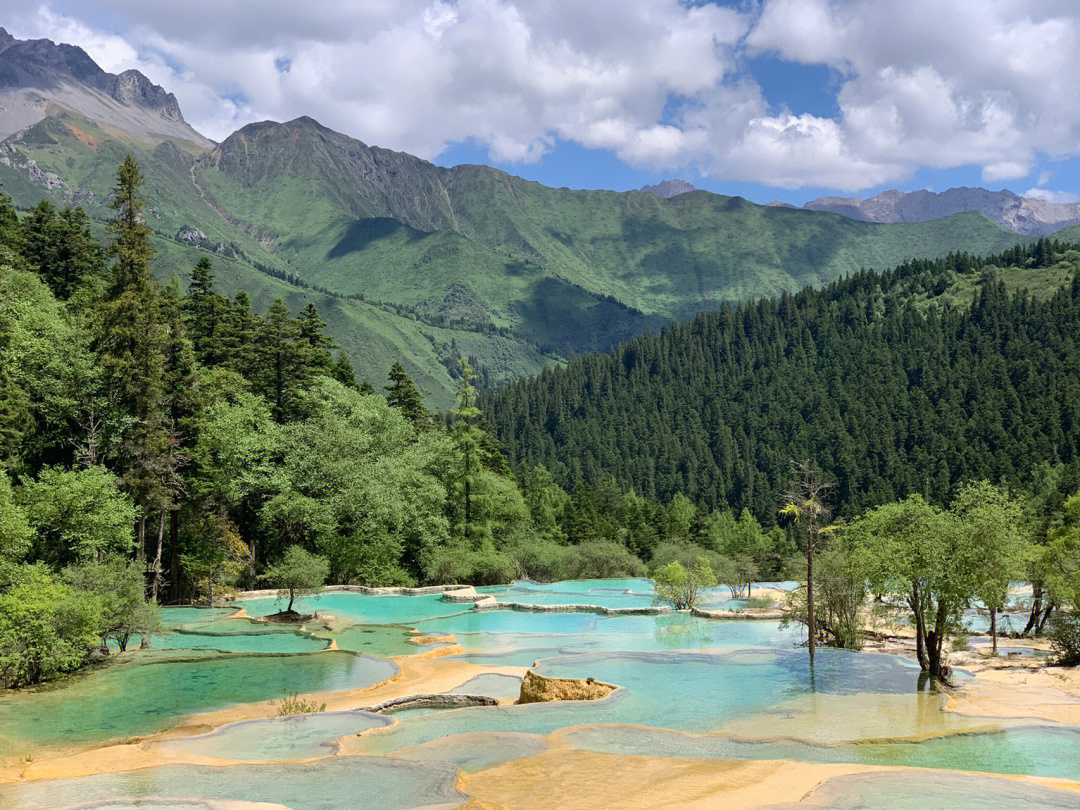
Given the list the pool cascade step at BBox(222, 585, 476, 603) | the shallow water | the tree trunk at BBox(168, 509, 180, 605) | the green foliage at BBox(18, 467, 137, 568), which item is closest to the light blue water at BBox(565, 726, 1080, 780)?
the shallow water

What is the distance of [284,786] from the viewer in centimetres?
1775

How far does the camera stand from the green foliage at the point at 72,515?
116 ft

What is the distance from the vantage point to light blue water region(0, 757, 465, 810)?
16.7 m

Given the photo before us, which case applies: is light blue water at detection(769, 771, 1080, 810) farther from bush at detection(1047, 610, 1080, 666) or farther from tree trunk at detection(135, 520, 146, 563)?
tree trunk at detection(135, 520, 146, 563)

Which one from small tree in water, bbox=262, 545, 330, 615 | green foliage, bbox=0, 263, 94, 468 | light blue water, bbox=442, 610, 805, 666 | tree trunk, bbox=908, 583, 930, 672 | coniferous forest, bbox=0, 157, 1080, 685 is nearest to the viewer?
tree trunk, bbox=908, 583, 930, 672

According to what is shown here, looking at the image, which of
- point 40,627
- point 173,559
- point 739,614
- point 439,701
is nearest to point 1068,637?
point 739,614

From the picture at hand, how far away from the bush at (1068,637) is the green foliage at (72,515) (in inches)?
1739

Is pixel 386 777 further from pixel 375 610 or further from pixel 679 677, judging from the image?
pixel 375 610

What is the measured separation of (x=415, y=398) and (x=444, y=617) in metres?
40.2

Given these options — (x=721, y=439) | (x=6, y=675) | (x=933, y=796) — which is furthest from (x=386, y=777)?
(x=721, y=439)

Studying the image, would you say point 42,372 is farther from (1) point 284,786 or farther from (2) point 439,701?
(1) point 284,786

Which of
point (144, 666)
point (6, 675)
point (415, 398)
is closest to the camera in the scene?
point (6, 675)

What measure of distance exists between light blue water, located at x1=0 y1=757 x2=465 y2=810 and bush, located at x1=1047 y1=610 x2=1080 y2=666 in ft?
102

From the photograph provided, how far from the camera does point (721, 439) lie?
193 m
